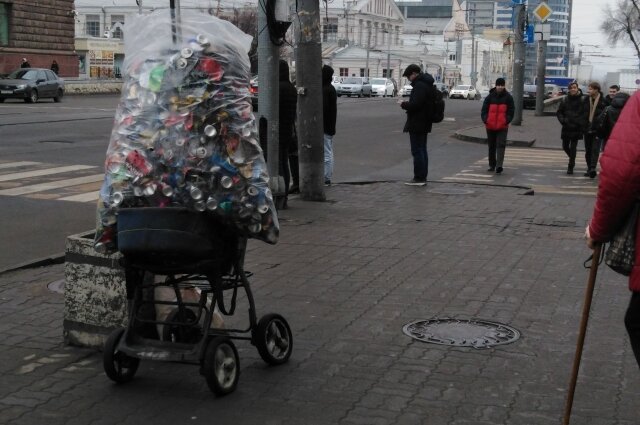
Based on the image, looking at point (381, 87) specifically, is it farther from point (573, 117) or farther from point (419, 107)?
point (419, 107)

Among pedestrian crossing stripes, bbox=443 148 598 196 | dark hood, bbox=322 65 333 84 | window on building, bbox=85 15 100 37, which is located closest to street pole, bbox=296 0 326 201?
dark hood, bbox=322 65 333 84

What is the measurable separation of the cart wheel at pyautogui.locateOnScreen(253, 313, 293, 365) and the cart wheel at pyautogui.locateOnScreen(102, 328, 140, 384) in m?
0.72

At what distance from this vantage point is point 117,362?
5.57 m

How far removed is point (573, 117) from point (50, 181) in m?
10.1

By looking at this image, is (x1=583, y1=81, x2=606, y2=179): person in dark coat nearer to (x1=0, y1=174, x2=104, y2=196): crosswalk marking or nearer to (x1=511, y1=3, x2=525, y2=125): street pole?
(x1=0, y1=174, x2=104, y2=196): crosswalk marking

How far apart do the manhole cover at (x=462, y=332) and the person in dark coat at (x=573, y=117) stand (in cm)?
1308

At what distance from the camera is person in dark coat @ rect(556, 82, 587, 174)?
63.9 ft

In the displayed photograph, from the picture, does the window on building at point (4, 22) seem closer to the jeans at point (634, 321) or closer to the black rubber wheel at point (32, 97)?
the black rubber wheel at point (32, 97)

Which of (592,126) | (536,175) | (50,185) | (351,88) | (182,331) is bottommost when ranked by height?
(536,175)

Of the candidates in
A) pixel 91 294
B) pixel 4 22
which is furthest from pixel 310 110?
pixel 4 22

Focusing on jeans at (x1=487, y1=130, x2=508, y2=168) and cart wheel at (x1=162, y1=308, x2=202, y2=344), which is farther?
jeans at (x1=487, y1=130, x2=508, y2=168)

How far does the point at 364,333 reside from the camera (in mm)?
6801

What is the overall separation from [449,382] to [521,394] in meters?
0.42

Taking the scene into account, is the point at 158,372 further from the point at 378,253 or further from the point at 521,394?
the point at 378,253
